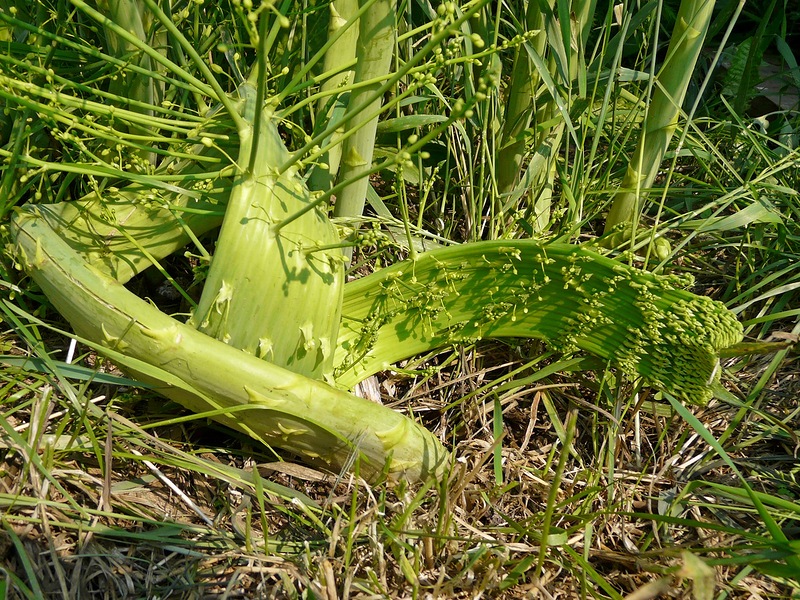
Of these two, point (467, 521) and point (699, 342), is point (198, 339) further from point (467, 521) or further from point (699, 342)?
point (699, 342)

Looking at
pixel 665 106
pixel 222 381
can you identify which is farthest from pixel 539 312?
pixel 222 381

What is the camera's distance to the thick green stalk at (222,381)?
939mm

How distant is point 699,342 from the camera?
1043mm

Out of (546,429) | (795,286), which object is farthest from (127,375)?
(795,286)

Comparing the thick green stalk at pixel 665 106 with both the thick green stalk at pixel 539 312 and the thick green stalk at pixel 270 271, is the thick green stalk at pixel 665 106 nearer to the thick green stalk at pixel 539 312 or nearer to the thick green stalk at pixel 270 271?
the thick green stalk at pixel 539 312

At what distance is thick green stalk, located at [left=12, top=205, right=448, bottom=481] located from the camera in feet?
3.08

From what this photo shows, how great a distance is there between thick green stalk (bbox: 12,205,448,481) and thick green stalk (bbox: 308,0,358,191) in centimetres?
33

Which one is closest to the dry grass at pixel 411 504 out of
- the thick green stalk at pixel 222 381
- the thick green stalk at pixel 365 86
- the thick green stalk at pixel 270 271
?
the thick green stalk at pixel 222 381

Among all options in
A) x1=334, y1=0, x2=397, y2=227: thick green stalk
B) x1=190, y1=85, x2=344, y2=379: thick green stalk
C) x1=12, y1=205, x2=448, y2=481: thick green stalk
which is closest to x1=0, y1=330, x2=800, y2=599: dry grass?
x1=12, y1=205, x2=448, y2=481: thick green stalk

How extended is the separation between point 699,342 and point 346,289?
518 mm

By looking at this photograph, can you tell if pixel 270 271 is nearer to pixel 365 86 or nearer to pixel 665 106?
pixel 365 86

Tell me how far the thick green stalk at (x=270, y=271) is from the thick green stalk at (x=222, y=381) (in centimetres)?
4

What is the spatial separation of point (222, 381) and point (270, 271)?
0.15 m

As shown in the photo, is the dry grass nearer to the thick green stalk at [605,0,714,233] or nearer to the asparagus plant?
the asparagus plant
